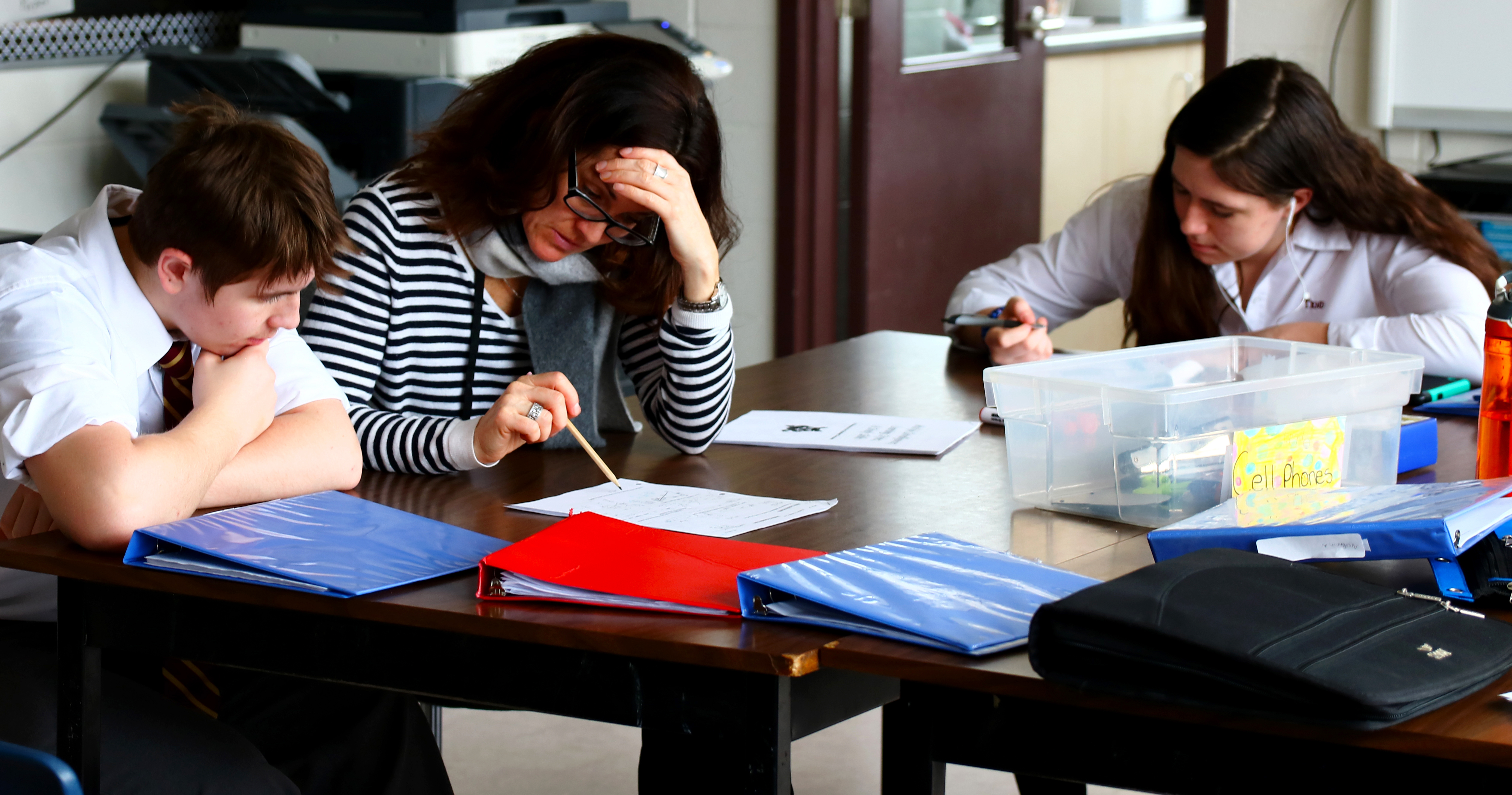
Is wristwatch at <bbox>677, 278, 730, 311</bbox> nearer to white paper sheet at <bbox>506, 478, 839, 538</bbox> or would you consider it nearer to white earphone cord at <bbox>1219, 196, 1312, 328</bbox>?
white paper sheet at <bbox>506, 478, 839, 538</bbox>

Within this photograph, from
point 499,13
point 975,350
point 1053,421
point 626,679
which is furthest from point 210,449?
point 499,13

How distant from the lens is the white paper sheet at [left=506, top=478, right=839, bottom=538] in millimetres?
1197

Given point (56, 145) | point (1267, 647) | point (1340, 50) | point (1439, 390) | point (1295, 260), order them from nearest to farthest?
point (1267, 647)
point (1439, 390)
point (1295, 260)
point (56, 145)
point (1340, 50)

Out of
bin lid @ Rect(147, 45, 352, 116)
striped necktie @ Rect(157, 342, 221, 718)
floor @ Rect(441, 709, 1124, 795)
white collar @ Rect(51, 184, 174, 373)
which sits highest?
bin lid @ Rect(147, 45, 352, 116)

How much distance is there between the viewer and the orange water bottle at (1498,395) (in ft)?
3.95

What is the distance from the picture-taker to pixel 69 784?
876mm

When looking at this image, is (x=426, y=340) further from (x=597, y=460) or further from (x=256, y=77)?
(x=256, y=77)

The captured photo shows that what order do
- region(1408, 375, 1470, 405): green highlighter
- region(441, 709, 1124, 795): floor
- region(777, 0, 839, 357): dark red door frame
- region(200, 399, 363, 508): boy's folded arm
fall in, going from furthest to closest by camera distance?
region(777, 0, 839, 357): dark red door frame < region(441, 709, 1124, 795): floor < region(1408, 375, 1470, 405): green highlighter < region(200, 399, 363, 508): boy's folded arm

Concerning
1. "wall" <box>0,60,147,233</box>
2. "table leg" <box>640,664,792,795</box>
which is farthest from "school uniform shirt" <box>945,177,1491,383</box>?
"wall" <box>0,60,147,233</box>

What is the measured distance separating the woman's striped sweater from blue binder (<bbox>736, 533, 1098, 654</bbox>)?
20.2 inches

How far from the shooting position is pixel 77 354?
3.83 feet

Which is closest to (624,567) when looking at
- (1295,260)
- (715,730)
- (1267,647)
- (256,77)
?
(715,730)

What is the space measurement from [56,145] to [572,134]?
61.9 inches

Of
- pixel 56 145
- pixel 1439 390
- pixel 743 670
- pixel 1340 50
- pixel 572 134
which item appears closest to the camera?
pixel 743 670
